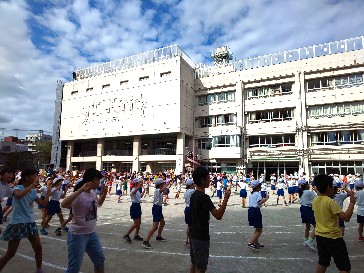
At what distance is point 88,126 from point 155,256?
4059 cm

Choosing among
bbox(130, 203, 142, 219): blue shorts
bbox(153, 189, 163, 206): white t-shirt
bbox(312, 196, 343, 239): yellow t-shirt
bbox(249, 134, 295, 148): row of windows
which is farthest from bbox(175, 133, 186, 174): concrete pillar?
bbox(312, 196, 343, 239): yellow t-shirt

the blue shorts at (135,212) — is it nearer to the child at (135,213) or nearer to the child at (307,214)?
the child at (135,213)

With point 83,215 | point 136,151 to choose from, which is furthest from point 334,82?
point 83,215

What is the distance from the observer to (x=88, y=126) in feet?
143

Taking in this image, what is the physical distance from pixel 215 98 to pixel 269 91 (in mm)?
7633

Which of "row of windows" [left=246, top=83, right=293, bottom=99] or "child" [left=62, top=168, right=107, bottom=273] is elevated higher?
"row of windows" [left=246, top=83, right=293, bottom=99]

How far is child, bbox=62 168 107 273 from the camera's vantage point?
11.9 ft

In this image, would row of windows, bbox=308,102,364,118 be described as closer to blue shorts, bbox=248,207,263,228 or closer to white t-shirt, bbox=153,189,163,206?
blue shorts, bbox=248,207,263,228

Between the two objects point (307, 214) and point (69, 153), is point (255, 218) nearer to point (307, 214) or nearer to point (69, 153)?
point (307, 214)

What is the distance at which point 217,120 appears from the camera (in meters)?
37.8

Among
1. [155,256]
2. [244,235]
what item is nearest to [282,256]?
[244,235]

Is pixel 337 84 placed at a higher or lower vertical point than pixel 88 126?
higher

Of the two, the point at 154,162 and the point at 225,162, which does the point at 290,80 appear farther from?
the point at 154,162

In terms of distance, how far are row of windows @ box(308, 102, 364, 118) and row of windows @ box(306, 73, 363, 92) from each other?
215 centimetres
